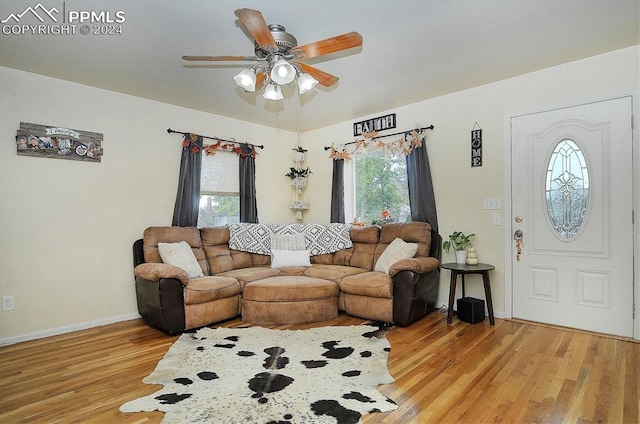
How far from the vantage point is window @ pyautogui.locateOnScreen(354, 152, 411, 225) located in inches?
180

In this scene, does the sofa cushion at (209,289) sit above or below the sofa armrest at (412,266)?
below

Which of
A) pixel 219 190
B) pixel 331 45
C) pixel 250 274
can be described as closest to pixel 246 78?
pixel 331 45

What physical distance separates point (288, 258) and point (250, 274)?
2.01 feet

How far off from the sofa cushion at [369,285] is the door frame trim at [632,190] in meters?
1.29

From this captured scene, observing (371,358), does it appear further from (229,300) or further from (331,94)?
(331,94)

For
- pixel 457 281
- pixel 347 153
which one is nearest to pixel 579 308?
pixel 457 281

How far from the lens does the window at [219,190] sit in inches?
180

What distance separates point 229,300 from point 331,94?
8.32 ft

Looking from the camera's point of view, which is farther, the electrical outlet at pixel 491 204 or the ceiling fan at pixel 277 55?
the electrical outlet at pixel 491 204

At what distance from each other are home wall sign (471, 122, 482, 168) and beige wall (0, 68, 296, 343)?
3.47 meters

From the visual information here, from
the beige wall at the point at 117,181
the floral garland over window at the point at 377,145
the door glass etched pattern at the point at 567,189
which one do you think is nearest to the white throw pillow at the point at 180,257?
the beige wall at the point at 117,181

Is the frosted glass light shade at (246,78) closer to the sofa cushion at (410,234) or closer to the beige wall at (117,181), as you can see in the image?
the beige wall at (117,181)

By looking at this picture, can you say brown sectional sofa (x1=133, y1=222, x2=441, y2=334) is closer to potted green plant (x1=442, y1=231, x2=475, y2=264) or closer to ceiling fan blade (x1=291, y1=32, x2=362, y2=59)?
potted green plant (x1=442, y1=231, x2=475, y2=264)

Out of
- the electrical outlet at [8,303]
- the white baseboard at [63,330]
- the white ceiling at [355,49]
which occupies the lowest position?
the white baseboard at [63,330]
